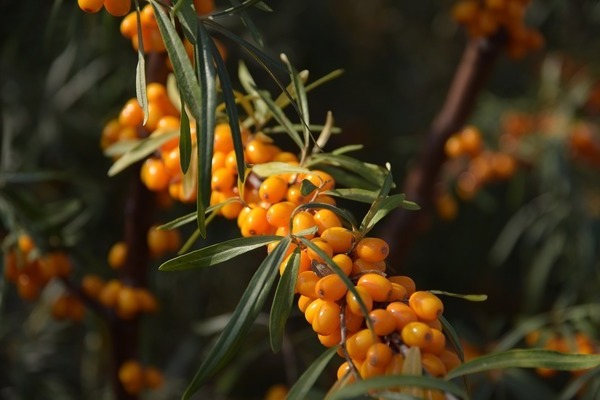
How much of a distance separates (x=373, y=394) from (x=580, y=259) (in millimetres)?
1013

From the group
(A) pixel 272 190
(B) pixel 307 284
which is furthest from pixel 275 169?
(B) pixel 307 284

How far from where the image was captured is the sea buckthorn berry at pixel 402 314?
0.51m

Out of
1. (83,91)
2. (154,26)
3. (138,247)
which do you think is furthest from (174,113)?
(83,91)

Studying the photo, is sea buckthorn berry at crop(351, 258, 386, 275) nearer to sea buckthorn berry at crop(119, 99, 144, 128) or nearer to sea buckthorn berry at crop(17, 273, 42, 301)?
sea buckthorn berry at crop(119, 99, 144, 128)

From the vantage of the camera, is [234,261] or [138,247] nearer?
[138,247]

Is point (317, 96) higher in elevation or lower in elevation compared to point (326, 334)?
lower

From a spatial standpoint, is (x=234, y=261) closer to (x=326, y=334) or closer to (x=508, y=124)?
(x=508, y=124)

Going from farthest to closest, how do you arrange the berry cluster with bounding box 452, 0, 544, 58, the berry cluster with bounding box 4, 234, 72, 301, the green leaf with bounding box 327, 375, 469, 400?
the berry cluster with bounding box 452, 0, 544, 58 < the berry cluster with bounding box 4, 234, 72, 301 < the green leaf with bounding box 327, 375, 469, 400

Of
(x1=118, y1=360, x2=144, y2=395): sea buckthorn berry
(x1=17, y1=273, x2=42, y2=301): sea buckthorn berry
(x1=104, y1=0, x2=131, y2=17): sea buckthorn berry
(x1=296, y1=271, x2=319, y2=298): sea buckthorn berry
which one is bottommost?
(x1=118, y1=360, x2=144, y2=395): sea buckthorn berry

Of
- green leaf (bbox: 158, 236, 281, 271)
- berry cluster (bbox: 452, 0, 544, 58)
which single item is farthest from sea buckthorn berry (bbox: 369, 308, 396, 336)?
berry cluster (bbox: 452, 0, 544, 58)

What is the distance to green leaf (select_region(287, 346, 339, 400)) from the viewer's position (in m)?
0.51

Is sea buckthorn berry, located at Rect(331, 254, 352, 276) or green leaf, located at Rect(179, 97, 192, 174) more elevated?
green leaf, located at Rect(179, 97, 192, 174)

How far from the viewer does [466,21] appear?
116 cm

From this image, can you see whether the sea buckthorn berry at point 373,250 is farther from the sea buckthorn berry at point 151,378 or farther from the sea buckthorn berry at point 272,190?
the sea buckthorn berry at point 151,378
